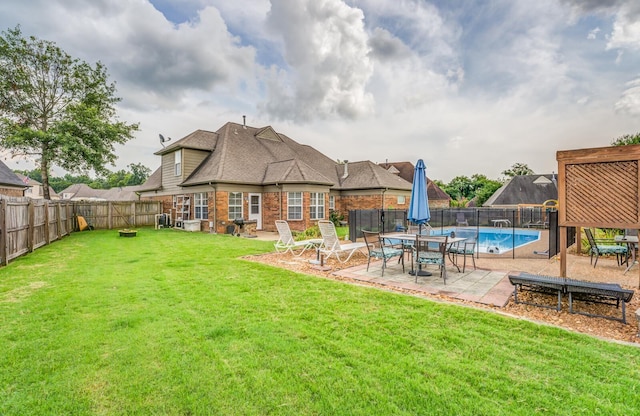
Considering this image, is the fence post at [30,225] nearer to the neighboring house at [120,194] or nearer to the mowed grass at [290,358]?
the mowed grass at [290,358]

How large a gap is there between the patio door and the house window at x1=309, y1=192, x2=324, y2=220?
10.8 ft

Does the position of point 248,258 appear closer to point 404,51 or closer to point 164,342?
point 164,342

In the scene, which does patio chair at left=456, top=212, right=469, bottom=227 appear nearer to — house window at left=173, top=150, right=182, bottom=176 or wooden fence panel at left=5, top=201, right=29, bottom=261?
house window at left=173, top=150, right=182, bottom=176

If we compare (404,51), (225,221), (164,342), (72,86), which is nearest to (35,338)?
(164,342)

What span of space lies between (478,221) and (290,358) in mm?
12643

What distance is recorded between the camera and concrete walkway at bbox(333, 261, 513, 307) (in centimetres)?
543

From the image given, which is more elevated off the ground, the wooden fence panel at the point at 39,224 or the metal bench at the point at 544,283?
the wooden fence panel at the point at 39,224

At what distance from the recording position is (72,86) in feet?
69.1

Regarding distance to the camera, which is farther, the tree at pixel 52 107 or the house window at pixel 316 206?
the tree at pixel 52 107

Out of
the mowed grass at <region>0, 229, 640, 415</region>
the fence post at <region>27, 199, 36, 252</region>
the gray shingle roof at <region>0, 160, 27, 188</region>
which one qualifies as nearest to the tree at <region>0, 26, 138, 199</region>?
the gray shingle roof at <region>0, 160, 27, 188</region>

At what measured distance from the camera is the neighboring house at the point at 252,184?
709 inches

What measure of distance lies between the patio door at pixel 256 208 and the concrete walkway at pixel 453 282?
12.2 metres

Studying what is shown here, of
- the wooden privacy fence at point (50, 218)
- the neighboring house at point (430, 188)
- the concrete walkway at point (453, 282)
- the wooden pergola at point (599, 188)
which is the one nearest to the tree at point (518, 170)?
the neighboring house at point (430, 188)

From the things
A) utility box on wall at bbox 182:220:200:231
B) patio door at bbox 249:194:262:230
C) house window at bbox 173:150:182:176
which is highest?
house window at bbox 173:150:182:176
